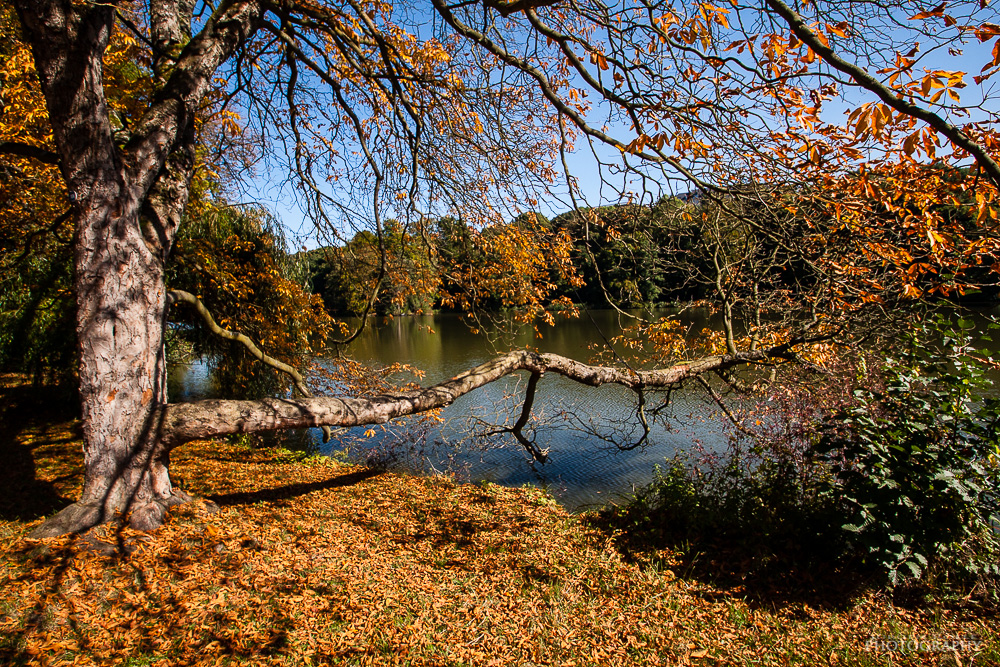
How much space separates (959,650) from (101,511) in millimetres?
5349

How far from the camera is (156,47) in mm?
4012

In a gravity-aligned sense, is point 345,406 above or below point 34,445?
above

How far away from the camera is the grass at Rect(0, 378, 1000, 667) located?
2430mm

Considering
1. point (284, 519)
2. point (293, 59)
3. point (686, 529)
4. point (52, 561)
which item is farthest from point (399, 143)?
point (686, 529)

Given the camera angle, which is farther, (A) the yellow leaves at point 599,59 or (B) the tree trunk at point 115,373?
(B) the tree trunk at point 115,373

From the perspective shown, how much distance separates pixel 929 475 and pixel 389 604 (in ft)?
11.8

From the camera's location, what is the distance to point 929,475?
3168mm

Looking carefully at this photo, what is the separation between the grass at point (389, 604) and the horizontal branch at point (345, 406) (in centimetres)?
76

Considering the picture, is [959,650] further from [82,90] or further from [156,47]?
[156,47]

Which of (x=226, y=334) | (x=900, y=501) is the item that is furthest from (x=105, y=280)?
(x=900, y=501)

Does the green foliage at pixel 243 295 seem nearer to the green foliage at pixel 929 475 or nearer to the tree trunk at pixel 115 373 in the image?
the tree trunk at pixel 115 373

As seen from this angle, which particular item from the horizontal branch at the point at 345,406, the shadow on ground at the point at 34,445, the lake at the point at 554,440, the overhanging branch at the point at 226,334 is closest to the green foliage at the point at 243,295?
the lake at the point at 554,440

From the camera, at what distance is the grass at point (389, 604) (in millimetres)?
2430

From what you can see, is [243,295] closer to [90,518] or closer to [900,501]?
[90,518]
